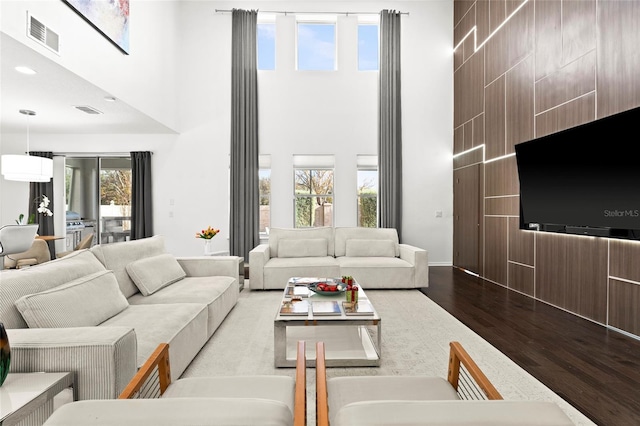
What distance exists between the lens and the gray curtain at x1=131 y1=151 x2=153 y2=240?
23.0 ft

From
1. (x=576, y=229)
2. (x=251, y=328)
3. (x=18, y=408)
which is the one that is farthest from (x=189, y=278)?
(x=576, y=229)

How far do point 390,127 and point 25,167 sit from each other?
18.5 ft

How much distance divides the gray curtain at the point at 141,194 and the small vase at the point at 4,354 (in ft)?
19.3

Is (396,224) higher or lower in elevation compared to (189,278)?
higher

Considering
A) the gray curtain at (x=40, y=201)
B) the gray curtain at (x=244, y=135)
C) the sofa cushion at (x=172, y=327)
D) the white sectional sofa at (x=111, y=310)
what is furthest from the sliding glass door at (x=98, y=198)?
the sofa cushion at (x=172, y=327)

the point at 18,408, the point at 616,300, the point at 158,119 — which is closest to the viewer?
the point at 18,408

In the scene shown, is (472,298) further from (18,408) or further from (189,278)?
(18,408)

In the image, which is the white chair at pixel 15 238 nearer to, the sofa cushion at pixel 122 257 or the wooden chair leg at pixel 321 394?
the sofa cushion at pixel 122 257

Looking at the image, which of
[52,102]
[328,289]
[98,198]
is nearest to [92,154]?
[98,198]

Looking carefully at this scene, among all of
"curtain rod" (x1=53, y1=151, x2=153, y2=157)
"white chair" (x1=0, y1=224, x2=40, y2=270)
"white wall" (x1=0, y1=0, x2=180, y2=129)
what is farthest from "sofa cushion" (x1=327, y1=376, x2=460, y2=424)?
"curtain rod" (x1=53, y1=151, x2=153, y2=157)

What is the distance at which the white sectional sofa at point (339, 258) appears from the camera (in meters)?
5.03

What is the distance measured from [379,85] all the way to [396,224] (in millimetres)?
2567

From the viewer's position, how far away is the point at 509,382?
2385mm

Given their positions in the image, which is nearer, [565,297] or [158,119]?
[565,297]
